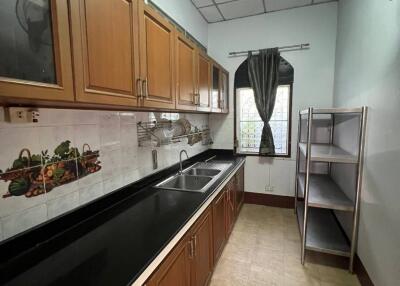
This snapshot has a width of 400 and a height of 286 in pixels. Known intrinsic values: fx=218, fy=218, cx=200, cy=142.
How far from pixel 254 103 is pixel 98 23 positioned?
270 cm

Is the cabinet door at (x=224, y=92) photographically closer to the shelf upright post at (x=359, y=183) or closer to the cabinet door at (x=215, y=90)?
the cabinet door at (x=215, y=90)

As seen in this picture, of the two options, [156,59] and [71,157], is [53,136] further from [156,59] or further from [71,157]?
[156,59]

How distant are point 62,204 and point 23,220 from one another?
0.64ft

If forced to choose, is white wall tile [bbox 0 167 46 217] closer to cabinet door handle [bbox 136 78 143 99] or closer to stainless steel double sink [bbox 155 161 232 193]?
cabinet door handle [bbox 136 78 143 99]

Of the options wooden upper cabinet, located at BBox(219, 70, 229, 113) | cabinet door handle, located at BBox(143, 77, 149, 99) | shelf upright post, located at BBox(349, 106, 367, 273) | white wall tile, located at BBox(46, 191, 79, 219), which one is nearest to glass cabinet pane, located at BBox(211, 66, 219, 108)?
wooden upper cabinet, located at BBox(219, 70, 229, 113)

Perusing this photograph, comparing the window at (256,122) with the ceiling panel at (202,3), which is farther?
Answer: the window at (256,122)

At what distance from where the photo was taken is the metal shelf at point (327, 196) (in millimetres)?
1996

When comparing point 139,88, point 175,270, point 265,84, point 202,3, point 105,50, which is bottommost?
point 175,270

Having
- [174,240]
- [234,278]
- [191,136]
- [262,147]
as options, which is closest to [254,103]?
[262,147]

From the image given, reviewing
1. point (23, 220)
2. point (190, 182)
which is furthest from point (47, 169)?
point (190, 182)

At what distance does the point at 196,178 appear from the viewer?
2316 mm

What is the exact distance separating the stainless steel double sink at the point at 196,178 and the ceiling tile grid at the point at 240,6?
6.80ft

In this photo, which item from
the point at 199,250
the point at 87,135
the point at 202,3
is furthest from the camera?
the point at 202,3

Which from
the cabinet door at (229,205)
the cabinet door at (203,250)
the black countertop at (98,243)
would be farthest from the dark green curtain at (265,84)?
the black countertop at (98,243)
